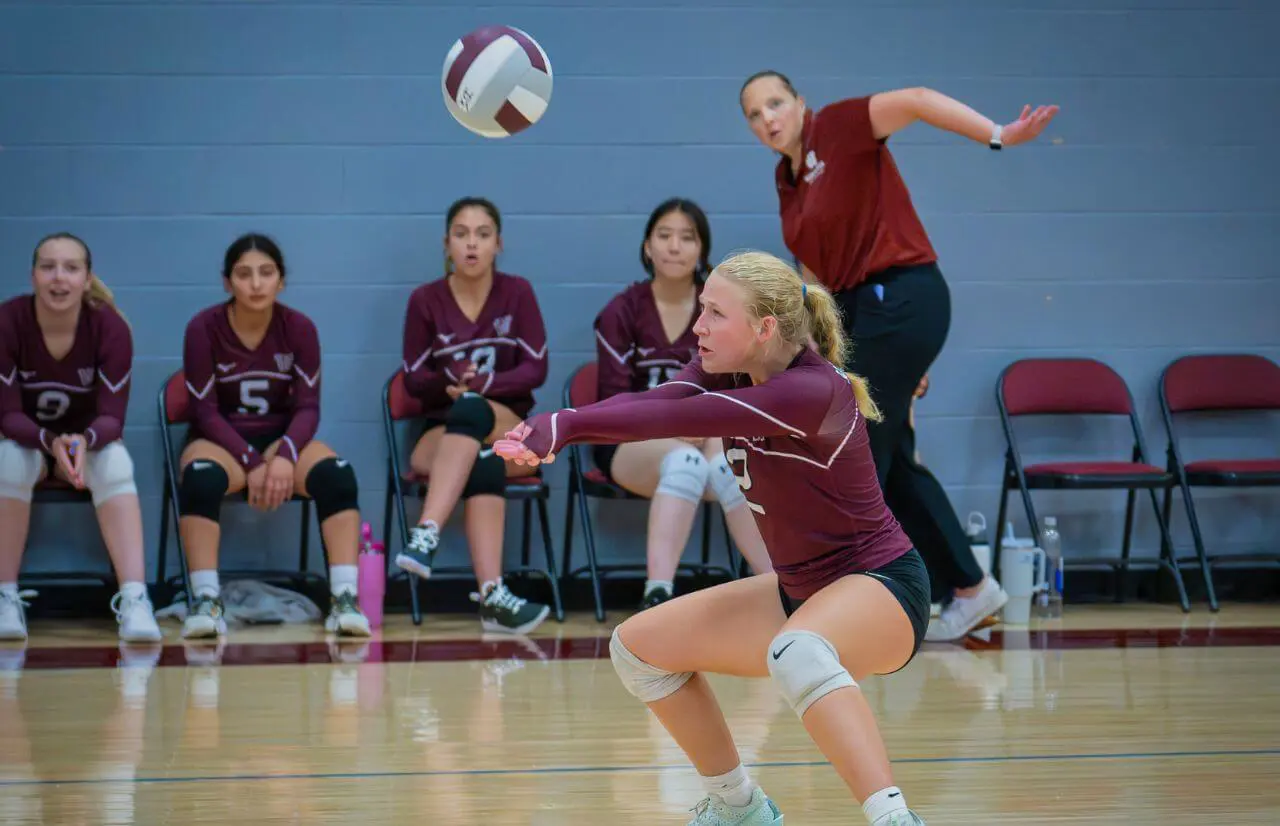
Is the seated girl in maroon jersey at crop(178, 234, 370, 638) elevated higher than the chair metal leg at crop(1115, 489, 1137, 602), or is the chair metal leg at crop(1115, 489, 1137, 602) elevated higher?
the seated girl in maroon jersey at crop(178, 234, 370, 638)

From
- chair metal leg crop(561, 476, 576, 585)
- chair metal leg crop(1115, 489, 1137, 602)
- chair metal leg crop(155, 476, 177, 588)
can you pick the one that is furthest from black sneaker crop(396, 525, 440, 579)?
chair metal leg crop(1115, 489, 1137, 602)

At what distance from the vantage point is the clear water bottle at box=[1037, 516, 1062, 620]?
545 centimetres

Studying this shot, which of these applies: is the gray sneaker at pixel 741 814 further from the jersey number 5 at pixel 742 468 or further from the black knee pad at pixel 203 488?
the black knee pad at pixel 203 488

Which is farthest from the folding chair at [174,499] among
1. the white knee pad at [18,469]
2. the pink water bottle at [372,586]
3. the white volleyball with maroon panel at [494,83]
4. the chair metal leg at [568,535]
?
the white volleyball with maroon panel at [494,83]

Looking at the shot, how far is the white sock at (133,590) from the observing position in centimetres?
490

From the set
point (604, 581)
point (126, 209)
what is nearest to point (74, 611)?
point (126, 209)

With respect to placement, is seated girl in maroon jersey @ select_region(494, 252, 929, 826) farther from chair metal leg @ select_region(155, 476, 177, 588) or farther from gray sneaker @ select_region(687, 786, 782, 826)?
chair metal leg @ select_region(155, 476, 177, 588)

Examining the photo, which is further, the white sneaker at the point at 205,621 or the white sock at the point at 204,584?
the white sock at the point at 204,584

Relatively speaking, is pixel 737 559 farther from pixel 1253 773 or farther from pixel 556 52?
pixel 1253 773

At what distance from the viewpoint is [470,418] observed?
5.22 meters

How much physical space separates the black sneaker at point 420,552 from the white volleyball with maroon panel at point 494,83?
162 cm

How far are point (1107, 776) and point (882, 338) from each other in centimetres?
165

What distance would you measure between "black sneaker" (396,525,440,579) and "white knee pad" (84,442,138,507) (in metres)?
1.07

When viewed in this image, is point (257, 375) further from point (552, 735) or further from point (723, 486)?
point (552, 735)
